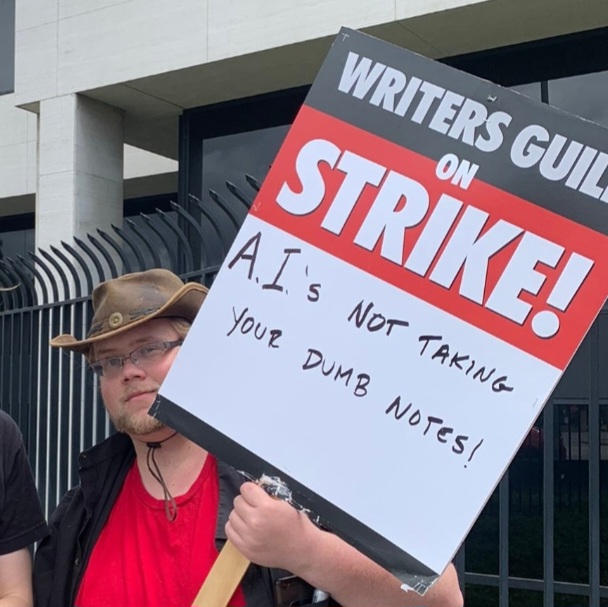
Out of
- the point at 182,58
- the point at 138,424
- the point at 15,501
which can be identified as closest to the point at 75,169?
the point at 182,58

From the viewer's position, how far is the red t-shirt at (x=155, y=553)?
1.84 m

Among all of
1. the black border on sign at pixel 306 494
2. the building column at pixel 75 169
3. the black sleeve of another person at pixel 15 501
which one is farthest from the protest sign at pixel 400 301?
the building column at pixel 75 169

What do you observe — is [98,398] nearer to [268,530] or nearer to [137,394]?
[137,394]

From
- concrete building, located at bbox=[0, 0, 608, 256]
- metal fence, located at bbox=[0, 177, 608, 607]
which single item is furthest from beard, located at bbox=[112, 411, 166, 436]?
concrete building, located at bbox=[0, 0, 608, 256]

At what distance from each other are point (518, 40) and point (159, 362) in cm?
537

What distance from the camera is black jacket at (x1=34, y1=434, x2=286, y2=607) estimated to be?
196 centimetres

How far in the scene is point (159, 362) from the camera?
2055 millimetres

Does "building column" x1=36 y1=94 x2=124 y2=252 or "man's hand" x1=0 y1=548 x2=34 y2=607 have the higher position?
"man's hand" x1=0 y1=548 x2=34 y2=607

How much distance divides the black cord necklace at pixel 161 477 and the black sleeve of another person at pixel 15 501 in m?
0.36

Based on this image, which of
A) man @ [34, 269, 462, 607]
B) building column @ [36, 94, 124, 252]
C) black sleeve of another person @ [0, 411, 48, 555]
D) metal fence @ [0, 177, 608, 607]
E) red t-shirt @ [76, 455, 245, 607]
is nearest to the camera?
man @ [34, 269, 462, 607]

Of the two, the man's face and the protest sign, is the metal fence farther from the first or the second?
the protest sign

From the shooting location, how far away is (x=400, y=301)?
1.59 m

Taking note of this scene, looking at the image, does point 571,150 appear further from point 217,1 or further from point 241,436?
point 217,1

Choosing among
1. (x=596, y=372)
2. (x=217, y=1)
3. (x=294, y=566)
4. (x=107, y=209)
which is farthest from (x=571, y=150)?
(x=107, y=209)
